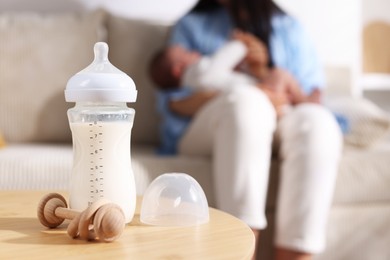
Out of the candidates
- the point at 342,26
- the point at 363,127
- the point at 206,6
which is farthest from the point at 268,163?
the point at 342,26

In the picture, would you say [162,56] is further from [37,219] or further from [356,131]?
[37,219]

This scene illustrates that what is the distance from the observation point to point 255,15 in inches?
70.6

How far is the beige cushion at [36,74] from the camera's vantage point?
71.4 inches

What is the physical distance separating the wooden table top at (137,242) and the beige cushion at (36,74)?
1082mm

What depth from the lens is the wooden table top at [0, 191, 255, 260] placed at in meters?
0.59

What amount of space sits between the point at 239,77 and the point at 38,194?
857 millimetres

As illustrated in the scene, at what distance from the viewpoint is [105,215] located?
634 millimetres

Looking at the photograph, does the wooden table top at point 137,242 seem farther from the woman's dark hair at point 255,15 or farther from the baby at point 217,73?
the woman's dark hair at point 255,15

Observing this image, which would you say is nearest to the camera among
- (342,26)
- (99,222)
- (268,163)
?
(99,222)

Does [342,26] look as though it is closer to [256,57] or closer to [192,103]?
[256,57]

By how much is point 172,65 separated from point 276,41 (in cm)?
31

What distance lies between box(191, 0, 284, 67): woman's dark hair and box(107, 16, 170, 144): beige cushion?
30cm

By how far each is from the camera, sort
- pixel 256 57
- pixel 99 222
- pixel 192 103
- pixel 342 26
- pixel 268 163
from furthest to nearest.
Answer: pixel 342 26, pixel 256 57, pixel 192 103, pixel 268 163, pixel 99 222

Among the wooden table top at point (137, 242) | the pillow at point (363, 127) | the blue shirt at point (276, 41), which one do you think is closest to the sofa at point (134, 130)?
the pillow at point (363, 127)
